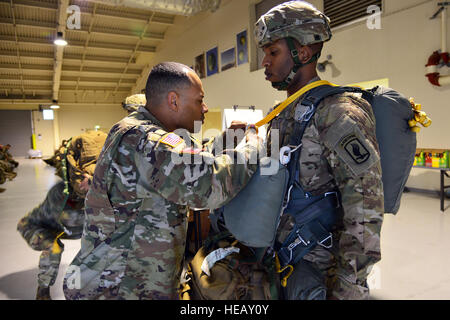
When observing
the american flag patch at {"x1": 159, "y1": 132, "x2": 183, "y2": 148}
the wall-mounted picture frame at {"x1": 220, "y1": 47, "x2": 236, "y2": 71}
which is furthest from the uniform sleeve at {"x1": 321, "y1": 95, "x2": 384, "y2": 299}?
the wall-mounted picture frame at {"x1": 220, "y1": 47, "x2": 236, "y2": 71}

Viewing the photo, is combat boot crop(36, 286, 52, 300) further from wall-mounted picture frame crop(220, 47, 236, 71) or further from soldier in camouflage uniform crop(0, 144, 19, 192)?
wall-mounted picture frame crop(220, 47, 236, 71)

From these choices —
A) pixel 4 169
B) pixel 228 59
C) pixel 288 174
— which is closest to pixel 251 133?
pixel 288 174

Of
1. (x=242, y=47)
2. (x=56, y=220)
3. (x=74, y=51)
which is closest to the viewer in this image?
(x=56, y=220)

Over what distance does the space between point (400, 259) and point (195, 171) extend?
3.14 m

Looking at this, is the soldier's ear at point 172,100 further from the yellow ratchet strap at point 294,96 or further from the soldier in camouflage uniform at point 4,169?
the soldier in camouflage uniform at point 4,169

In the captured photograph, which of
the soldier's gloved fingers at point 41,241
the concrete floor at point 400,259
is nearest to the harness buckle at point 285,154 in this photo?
the concrete floor at point 400,259

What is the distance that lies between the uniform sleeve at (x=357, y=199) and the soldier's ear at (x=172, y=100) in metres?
0.68

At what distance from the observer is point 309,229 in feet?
4.00

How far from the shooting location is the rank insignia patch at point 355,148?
3.65 feet

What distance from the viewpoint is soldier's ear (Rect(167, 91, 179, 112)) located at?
132 centimetres

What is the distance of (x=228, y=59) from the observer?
36.8 ft

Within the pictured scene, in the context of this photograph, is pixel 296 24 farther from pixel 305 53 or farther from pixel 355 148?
pixel 355 148
